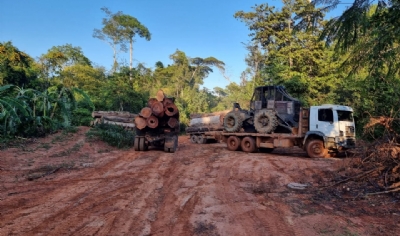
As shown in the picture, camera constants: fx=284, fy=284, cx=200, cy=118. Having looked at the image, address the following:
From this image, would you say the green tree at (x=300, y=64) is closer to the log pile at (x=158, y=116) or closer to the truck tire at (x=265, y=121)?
the truck tire at (x=265, y=121)

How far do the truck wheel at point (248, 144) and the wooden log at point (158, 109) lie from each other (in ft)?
14.2

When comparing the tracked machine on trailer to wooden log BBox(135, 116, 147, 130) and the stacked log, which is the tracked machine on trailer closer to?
the stacked log

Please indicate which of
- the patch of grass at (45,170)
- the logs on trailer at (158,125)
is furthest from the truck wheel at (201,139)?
the patch of grass at (45,170)

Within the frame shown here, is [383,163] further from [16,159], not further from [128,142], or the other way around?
[128,142]

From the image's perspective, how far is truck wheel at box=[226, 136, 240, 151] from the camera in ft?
46.7

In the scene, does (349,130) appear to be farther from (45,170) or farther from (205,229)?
(45,170)

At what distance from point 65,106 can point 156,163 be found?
7742 mm

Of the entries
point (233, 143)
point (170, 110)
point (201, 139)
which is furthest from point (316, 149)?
point (201, 139)

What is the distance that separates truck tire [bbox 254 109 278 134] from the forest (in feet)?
11.9

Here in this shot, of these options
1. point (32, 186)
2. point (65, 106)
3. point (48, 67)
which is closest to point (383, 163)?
point (32, 186)

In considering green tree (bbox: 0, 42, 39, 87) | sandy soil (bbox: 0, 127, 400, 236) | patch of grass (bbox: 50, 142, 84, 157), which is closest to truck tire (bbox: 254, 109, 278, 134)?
sandy soil (bbox: 0, 127, 400, 236)

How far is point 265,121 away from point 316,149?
2.54 meters

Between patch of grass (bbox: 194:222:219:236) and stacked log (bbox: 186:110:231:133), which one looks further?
stacked log (bbox: 186:110:231:133)

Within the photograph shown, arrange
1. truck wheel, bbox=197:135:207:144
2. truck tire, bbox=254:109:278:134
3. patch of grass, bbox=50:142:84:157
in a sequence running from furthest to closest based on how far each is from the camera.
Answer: truck wheel, bbox=197:135:207:144, truck tire, bbox=254:109:278:134, patch of grass, bbox=50:142:84:157
